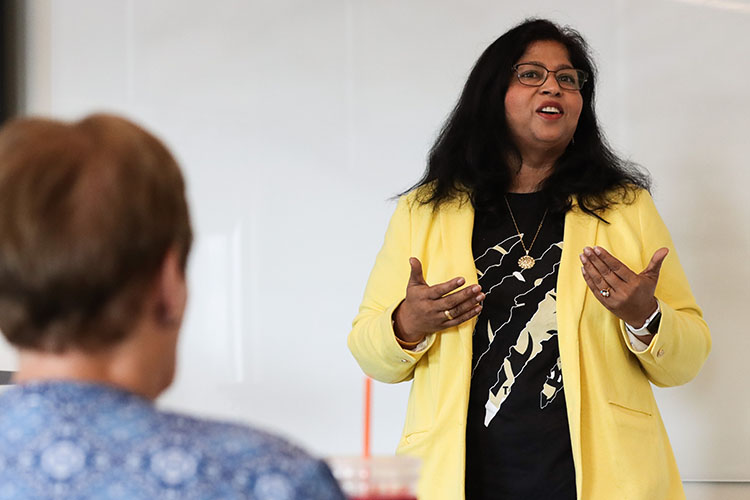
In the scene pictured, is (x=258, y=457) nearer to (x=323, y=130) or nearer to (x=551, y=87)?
(x=551, y=87)

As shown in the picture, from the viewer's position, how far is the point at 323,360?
2779 millimetres

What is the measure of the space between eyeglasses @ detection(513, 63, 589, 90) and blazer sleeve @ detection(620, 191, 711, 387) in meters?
0.27

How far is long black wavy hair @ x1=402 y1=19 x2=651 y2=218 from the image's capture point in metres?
1.91

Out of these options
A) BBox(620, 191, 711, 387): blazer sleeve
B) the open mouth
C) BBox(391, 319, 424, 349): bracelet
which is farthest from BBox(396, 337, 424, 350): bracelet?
the open mouth

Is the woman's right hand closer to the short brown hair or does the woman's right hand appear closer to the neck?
the neck

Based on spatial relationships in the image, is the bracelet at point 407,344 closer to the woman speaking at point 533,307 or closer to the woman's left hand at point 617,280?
the woman speaking at point 533,307

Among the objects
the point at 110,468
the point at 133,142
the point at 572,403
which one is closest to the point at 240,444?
the point at 110,468

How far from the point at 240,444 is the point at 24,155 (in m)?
0.27

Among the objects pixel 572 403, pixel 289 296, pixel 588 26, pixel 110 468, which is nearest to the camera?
pixel 110 468

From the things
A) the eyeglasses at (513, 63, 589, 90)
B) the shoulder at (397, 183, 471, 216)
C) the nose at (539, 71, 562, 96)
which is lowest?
the shoulder at (397, 183, 471, 216)

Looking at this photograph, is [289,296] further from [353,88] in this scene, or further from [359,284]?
[353,88]

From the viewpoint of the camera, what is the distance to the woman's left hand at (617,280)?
5.33 ft

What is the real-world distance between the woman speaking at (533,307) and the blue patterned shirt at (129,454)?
940mm

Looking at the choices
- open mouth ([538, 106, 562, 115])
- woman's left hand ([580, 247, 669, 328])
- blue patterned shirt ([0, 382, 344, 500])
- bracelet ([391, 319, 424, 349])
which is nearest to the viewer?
blue patterned shirt ([0, 382, 344, 500])
